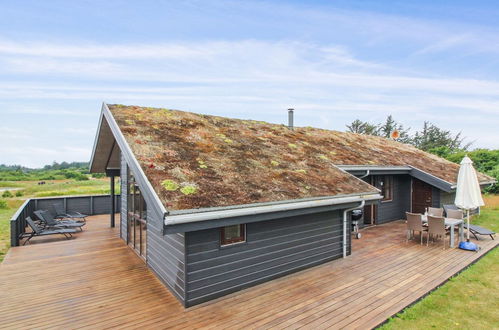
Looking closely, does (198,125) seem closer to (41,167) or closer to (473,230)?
(473,230)

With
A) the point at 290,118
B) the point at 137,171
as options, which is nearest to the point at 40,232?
the point at 137,171

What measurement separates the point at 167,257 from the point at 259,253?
176 centimetres

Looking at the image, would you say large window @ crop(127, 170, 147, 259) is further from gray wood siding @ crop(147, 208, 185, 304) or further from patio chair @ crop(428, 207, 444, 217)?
patio chair @ crop(428, 207, 444, 217)

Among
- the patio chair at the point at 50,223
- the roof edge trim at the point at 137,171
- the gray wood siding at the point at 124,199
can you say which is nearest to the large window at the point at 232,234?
the roof edge trim at the point at 137,171

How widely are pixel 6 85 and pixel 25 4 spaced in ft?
59.1

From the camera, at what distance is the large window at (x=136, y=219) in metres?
6.69

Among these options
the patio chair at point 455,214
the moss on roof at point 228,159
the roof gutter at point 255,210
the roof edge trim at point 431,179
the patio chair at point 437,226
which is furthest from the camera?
the roof edge trim at point 431,179

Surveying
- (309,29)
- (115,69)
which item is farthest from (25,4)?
(309,29)

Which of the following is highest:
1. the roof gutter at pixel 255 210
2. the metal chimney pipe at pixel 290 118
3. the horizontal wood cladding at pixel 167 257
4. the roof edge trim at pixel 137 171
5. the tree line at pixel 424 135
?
the tree line at pixel 424 135

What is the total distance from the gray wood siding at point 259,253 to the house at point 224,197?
0.02 metres

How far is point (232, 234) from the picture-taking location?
486cm

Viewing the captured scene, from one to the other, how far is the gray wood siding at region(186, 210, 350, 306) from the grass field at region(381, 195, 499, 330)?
2144 millimetres

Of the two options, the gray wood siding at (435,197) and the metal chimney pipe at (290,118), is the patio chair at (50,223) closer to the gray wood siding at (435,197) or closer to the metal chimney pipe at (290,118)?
the metal chimney pipe at (290,118)

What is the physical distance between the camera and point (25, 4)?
1127 cm
